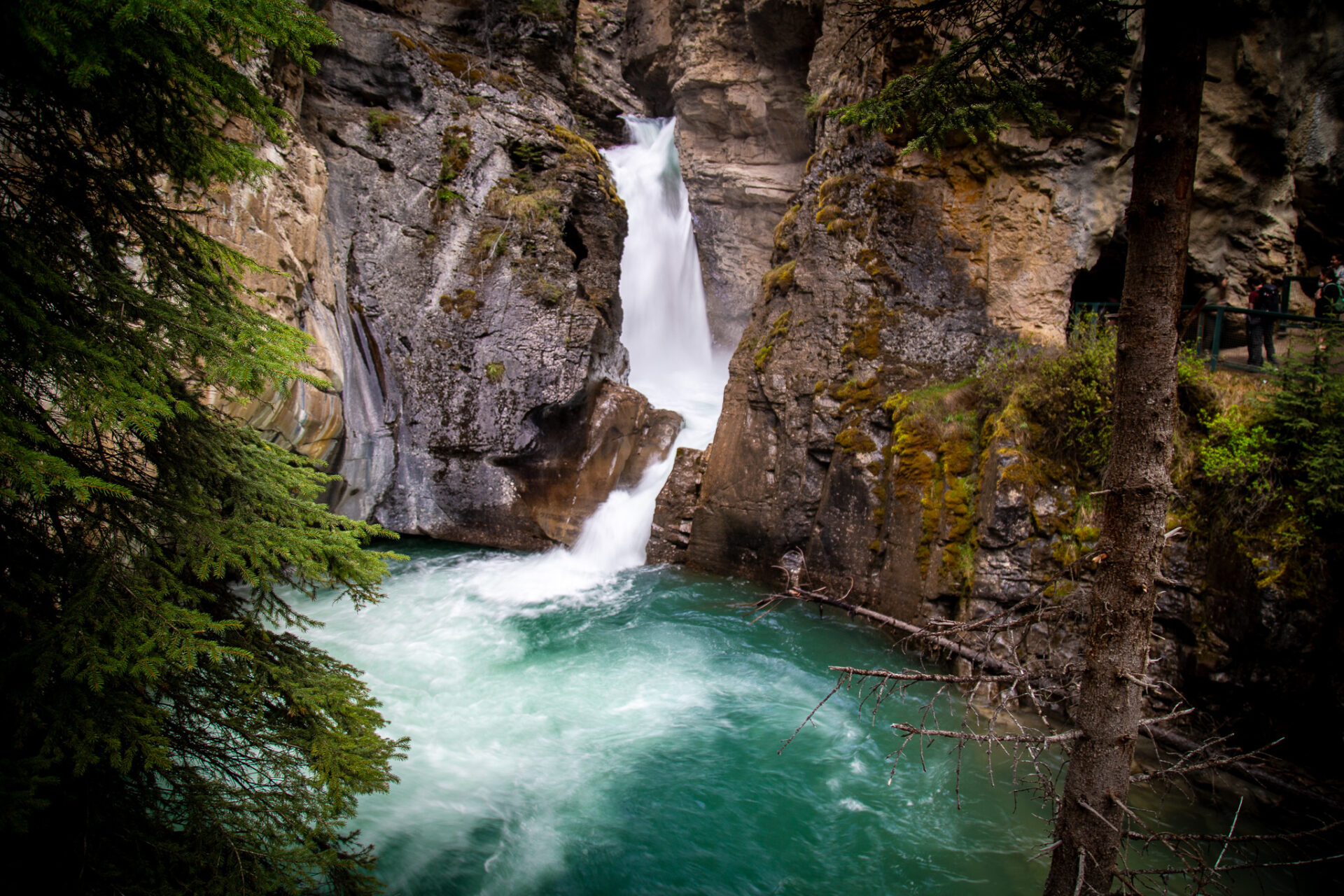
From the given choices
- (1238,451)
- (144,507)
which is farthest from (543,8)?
(1238,451)

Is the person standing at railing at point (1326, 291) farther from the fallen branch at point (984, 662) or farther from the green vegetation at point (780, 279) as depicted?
the fallen branch at point (984, 662)

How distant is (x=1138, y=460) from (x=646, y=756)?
4872 millimetres

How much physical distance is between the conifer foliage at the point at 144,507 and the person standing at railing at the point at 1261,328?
31.4 feet

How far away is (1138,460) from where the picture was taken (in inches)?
99.7

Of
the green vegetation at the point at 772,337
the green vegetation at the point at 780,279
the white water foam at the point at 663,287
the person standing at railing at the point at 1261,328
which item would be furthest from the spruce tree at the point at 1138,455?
the white water foam at the point at 663,287

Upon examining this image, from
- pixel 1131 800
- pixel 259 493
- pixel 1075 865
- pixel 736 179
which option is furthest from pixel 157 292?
pixel 736 179

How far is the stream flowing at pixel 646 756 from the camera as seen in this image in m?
4.40

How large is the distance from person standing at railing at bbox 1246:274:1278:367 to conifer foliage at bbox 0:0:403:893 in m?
9.56

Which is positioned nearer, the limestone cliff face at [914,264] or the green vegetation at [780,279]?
the limestone cliff face at [914,264]

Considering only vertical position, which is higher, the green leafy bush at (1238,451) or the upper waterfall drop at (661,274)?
the upper waterfall drop at (661,274)

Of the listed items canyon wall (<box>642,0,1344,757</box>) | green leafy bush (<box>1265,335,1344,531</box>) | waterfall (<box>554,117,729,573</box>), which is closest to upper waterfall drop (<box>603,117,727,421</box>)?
waterfall (<box>554,117,729,573</box>)

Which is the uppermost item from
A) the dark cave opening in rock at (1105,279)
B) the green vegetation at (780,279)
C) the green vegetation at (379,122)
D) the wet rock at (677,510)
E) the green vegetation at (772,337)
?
the green vegetation at (379,122)

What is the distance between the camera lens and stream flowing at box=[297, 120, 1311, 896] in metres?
4.40

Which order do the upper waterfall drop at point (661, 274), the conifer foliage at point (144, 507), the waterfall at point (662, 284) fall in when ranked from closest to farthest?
1. the conifer foliage at point (144, 507)
2. the waterfall at point (662, 284)
3. the upper waterfall drop at point (661, 274)
